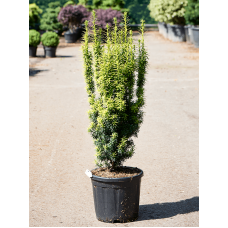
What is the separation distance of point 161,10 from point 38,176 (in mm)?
25925

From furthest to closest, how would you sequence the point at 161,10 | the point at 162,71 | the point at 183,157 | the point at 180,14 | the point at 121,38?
the point at 161,10
the point at 180,14
the point at 162,71
the point at 183,157
the point at 121,38

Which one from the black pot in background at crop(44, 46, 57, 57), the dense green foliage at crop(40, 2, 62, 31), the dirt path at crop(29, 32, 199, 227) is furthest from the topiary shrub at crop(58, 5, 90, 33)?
the dirt path at crop(29, 32, 199, 227)

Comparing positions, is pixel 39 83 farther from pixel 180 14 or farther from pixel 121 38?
pixel 180 14

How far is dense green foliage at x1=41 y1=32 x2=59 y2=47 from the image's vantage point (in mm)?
19594

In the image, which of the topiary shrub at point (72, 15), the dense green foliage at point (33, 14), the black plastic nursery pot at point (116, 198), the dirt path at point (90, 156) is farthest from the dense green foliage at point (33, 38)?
the black plastic nursery pot at point (116, 198)

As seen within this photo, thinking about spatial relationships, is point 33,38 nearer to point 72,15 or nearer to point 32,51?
point 32,51

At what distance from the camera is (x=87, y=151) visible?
22.4 feet

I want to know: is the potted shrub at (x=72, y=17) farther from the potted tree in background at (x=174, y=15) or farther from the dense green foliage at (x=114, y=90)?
the dense green foliage at (x=114, y=90)

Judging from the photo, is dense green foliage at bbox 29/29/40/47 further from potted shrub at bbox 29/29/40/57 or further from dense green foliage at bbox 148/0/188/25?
dense green foliage at bbox 148/0/188/25

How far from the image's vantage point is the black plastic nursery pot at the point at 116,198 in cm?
413

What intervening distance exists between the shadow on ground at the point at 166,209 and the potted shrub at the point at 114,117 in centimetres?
22

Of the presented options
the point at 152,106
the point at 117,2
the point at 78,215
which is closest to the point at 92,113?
the point at 78,215

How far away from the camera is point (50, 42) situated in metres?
19.9

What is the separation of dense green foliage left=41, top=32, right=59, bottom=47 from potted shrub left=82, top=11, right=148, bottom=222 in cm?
1581
